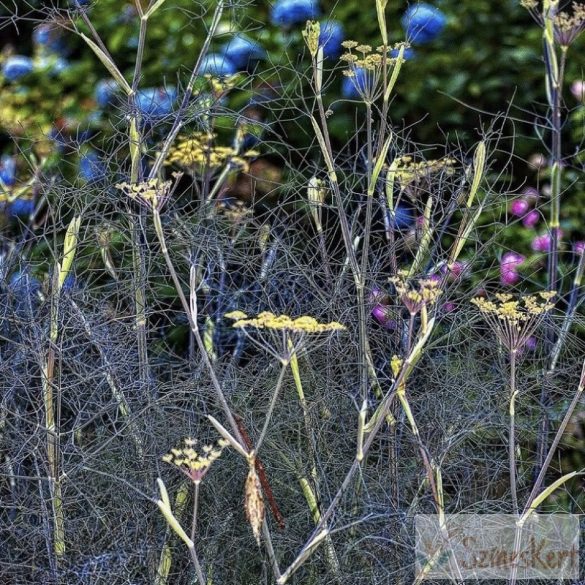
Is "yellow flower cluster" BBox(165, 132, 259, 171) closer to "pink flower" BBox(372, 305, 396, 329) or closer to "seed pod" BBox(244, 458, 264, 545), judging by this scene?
"pink flower" BBox(372, 305, 396, 329)

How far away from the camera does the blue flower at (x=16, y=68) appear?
3.28 metres

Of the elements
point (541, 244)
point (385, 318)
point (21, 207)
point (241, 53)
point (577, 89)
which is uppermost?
point (241, 53)

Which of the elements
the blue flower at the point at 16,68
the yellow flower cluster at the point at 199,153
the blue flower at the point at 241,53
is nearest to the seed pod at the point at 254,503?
the yellow flower cluster at the point at 199,153

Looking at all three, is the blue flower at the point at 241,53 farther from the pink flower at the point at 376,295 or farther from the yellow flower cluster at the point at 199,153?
the pink flower at the point at 376,295

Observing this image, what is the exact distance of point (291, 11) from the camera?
3008 millimetres

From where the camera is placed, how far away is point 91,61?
3.33 m

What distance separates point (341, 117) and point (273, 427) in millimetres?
1491

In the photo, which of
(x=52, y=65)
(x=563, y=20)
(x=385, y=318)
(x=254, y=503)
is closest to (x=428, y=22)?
(x=563, y=20)

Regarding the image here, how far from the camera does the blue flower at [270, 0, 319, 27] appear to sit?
9.83 ft

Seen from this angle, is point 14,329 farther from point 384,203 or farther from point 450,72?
point 450,72

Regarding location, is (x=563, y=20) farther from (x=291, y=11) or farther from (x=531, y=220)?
(x=291, y=11)

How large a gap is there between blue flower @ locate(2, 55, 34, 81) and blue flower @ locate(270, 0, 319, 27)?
0.81 meters

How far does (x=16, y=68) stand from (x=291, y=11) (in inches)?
34.8

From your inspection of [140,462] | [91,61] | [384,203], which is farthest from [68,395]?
[91,61]
